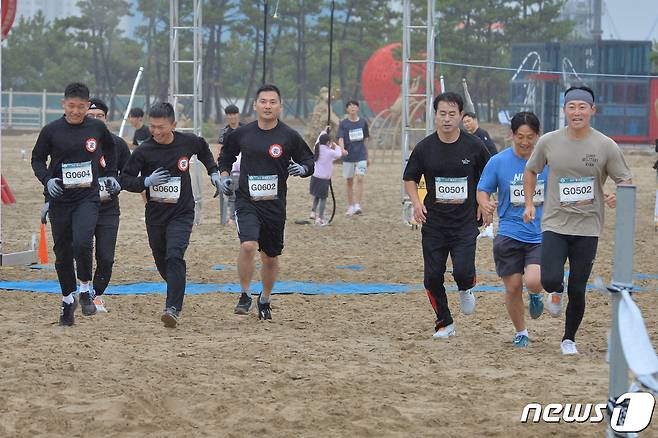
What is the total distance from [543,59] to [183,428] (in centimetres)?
3535

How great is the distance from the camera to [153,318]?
9.42 meters

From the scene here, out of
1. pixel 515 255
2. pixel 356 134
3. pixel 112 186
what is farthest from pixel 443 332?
pixel 356 134

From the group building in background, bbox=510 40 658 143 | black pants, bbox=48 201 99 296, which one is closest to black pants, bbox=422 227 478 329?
black pants, bbox=48 201 99 296

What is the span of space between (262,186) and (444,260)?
162 cm

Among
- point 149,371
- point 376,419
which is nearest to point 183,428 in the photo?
point 376,419

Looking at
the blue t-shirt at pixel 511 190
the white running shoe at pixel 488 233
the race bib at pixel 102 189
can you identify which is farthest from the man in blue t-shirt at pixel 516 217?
the white running shoe at pixel 488 233

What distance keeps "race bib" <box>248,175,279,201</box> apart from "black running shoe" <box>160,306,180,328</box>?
1104 mm

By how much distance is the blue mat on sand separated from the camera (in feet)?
35.8

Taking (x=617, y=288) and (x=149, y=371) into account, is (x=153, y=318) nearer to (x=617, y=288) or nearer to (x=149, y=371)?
(x=149, y=371)

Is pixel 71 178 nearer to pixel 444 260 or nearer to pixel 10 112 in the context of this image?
pixel 444 260

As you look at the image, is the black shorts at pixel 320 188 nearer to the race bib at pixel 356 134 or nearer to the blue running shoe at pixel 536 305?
the race bib at pixel 356 134

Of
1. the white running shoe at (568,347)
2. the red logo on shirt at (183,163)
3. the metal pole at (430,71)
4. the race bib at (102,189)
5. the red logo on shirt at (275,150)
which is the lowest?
the white running shoe at (568,347)

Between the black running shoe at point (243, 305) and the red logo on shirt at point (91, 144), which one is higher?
the red logo on shirt at point (91, 144)

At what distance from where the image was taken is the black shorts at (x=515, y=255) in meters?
8.20
